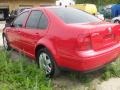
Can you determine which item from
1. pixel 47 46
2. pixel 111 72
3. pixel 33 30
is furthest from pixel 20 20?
pixel 111 72

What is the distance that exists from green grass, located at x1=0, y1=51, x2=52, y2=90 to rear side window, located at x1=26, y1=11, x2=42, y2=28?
86 centimetres

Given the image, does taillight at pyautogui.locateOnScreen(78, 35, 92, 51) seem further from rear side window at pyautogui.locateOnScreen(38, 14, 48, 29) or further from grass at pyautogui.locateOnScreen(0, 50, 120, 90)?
rear side window at pyautogui.locateOnScreen(38, 14, 48, 29)

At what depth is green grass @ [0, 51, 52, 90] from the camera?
5441 mm

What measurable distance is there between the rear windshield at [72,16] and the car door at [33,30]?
347mm

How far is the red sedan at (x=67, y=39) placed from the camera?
5.21 meters

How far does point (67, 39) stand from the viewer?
5.31m

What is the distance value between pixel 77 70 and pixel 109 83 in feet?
3.17

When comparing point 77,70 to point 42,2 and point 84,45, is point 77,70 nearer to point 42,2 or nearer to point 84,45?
point 84,45

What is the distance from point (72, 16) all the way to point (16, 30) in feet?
6.31

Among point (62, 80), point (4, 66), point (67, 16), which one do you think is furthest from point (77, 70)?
point (4, 66)

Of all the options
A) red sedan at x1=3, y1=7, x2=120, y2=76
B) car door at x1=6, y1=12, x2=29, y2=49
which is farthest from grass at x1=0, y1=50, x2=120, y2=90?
car door at x1=6, y1=12, x2=29, y2=49

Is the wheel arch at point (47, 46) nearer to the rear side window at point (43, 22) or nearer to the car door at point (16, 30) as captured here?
the rear side window at point (43, 22)

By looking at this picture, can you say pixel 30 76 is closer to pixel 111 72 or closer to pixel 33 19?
pixel 33 19

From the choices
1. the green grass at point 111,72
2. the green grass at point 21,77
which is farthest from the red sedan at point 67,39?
the green grass at point 111,72
